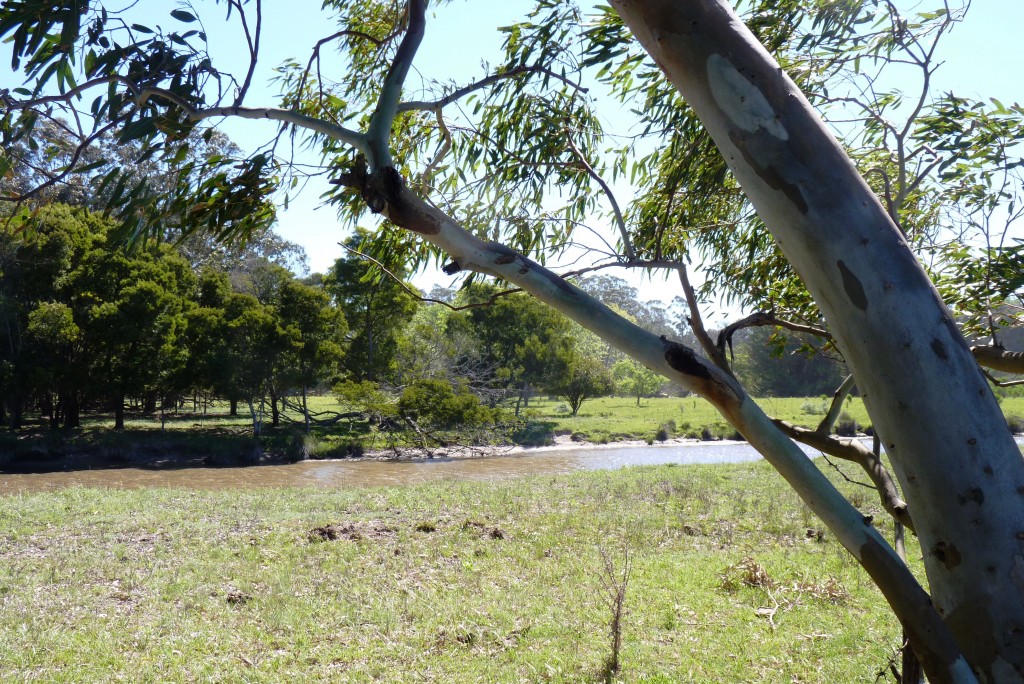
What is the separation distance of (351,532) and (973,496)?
811cm

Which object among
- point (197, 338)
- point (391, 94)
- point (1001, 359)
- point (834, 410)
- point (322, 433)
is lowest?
point (322, 433)

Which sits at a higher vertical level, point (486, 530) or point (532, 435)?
point (532, 435)

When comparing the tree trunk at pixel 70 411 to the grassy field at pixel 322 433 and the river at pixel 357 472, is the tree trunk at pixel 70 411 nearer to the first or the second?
the grassy field at pixel 322 433

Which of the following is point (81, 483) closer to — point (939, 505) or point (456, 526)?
point (456, 526)

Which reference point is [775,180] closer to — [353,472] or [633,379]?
[353,472]

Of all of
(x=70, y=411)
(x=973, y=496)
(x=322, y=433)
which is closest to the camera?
(x=973, y=496)

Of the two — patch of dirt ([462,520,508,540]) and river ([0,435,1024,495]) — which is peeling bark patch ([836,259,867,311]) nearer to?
patch of dirt ([462,520,508,540])

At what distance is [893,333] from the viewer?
1.33 metres

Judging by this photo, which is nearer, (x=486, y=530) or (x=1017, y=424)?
(x=486, y=530)

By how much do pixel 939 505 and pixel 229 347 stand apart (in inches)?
852

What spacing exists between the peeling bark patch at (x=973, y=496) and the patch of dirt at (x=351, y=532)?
773 cm

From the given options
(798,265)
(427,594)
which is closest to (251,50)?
(798,265)

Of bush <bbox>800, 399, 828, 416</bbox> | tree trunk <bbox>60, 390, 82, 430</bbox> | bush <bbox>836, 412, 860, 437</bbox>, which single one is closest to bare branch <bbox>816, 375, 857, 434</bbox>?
bush <bbox>836, 412, 860, 437</bbox>

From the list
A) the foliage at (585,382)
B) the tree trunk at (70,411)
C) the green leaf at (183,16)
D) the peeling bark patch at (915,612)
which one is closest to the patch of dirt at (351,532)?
the green leaf at (183,16)
